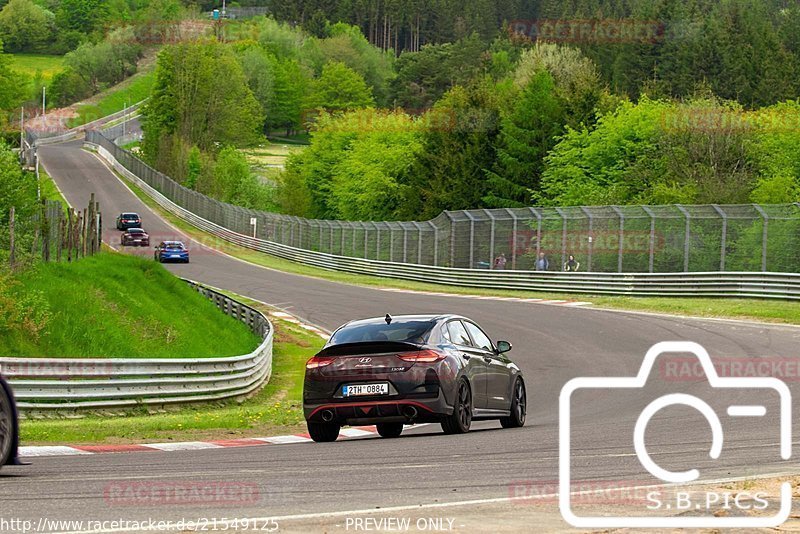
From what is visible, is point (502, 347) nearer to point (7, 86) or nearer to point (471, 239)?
point (471, 239)

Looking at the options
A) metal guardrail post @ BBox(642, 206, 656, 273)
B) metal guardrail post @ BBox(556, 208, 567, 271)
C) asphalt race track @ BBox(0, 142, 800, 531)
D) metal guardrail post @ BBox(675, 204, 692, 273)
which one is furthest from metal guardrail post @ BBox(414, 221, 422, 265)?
asphalt race track @ BBox(0, 142, 800, 531)

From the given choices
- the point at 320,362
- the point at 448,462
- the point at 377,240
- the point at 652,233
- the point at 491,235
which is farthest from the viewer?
the point at 377,240

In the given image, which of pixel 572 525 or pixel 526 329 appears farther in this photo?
pixel 526 329

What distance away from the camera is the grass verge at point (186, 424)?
49.9ft

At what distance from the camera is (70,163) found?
398 feet

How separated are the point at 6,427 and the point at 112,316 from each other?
16114mm

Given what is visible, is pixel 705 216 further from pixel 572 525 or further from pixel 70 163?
pixel 70 163

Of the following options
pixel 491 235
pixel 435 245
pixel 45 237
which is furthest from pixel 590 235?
pixel 45 237

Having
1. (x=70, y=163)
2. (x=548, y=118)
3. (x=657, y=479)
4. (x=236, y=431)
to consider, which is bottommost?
(x=70, y=163)

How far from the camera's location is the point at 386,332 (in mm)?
14539

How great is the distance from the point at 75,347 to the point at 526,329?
527 inches

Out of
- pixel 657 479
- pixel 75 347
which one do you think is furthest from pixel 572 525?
pixel 75 347

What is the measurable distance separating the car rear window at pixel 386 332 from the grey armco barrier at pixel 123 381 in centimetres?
490

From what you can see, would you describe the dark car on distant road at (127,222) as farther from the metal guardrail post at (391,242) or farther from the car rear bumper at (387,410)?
the car rear bumper at (387,410)
